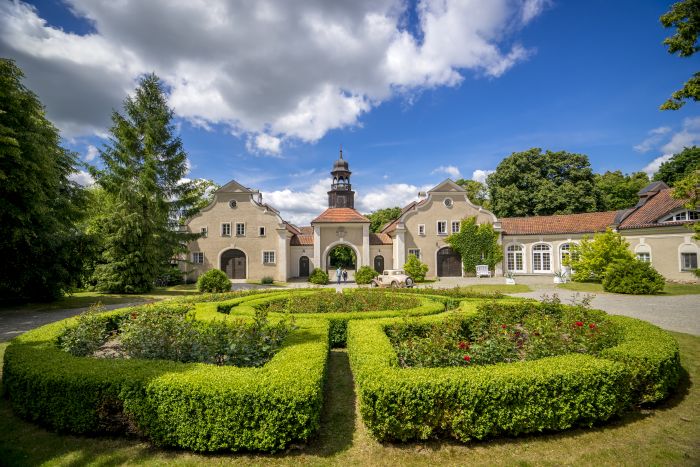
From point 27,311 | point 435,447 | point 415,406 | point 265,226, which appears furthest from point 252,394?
point 265,226

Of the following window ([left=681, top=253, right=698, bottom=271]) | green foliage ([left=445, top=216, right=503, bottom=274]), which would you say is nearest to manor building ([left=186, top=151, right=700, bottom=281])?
green foliage ([left=445, top=216, right=503, bottom=274])

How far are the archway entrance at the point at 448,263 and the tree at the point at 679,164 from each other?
28.9 meters

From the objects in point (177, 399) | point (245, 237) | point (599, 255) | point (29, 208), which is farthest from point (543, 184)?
point (29, 208)

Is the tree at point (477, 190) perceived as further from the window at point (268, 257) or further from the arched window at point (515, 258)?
the window at point (268, 257)

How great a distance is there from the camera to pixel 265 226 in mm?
30594

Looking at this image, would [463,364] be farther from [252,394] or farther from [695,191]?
[695,191]

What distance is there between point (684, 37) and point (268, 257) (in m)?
28.9

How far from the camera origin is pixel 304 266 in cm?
3216

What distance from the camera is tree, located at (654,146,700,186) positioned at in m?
39.4

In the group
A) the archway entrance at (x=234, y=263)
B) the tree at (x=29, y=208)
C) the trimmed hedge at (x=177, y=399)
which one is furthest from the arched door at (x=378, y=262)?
the trimmed hedge at (x=177, y=399)

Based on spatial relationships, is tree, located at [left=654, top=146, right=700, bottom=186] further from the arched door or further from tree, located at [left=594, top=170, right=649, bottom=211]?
the arched door

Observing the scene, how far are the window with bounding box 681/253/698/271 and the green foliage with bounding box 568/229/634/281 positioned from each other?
482 cm

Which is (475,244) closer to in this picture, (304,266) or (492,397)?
(304,266)

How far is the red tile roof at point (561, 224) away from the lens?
95.8 feet
